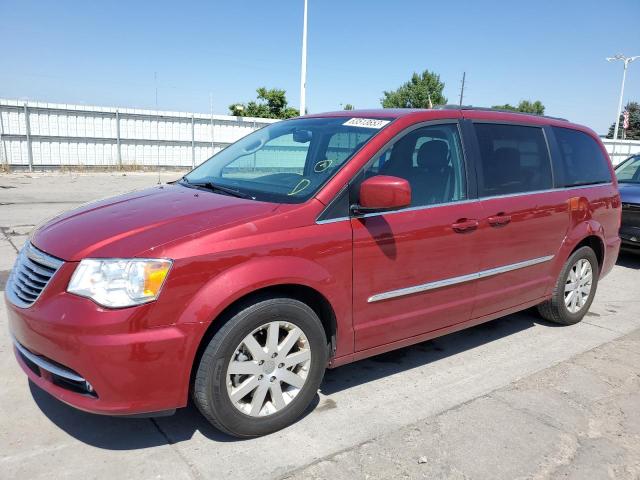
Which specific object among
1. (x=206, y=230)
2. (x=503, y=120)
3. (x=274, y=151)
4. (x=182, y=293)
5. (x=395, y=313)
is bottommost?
(x=395, y=313)

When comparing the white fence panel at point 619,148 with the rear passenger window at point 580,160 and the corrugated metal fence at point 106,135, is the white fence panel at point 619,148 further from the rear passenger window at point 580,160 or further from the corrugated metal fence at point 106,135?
the rear passenger window at point 580,160

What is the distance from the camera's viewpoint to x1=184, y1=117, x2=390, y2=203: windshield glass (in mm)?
3223

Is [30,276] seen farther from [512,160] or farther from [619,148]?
[619,148]

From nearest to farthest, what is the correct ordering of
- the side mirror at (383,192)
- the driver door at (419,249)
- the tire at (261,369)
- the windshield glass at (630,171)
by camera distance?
the tire at (261,369)
the side mirror at (383,192)
the driver door at (419,249)
the windshield glass at (630,171)

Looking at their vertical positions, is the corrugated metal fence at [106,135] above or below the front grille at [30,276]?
above

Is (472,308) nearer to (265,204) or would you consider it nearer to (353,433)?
(353,433)

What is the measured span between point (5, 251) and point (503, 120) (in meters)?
6.14

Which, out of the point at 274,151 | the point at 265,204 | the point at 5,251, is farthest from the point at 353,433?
the point at 5,251

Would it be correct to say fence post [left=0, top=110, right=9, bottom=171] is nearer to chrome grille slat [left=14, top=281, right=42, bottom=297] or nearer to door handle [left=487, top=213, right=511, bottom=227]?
chrome grille slat [left=14, top=281, right=42, bottom=297]

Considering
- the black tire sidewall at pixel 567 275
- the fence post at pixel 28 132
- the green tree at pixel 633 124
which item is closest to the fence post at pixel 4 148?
the fence post at pixel 28 132

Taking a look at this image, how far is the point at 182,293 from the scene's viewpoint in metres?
2.51

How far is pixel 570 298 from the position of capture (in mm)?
4891

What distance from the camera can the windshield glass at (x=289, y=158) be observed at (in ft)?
10.6

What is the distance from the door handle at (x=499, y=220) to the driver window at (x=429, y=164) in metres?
0.30
